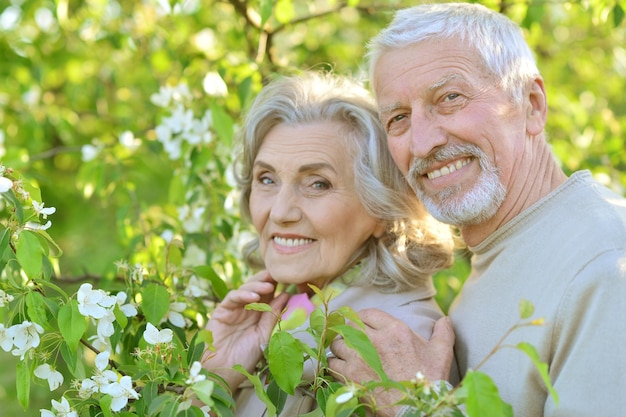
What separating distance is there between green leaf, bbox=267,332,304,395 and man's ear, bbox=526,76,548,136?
0.98 m

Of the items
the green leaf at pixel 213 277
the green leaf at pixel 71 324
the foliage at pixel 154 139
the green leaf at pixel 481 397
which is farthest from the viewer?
the green leaf at pixel 213 277

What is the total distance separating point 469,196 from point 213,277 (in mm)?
848

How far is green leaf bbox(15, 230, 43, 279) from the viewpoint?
72.5 inches

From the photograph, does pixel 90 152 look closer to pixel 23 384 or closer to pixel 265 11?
pixel 265 11

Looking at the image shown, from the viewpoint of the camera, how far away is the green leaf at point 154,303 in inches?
87.2

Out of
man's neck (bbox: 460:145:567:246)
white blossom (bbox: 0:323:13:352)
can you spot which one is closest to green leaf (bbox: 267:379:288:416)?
white blossom (bbox: 0:323:13:352)

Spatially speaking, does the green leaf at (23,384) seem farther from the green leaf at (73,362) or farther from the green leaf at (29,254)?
A: the green leaf at (29,254)

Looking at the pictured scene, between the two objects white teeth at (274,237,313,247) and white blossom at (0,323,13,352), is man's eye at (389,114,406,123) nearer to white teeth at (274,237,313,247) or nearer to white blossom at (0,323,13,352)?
white teeth at (274,237,313,247)

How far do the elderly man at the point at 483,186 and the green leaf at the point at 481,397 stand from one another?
0.50 m

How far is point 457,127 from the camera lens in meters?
2.29

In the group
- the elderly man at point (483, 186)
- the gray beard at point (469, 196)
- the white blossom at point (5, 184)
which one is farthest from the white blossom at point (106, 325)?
the gray beard at point (469, 196)

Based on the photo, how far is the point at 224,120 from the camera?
10.2 ft

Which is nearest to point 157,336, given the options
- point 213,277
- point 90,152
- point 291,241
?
point 213,277

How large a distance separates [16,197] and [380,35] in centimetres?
117
